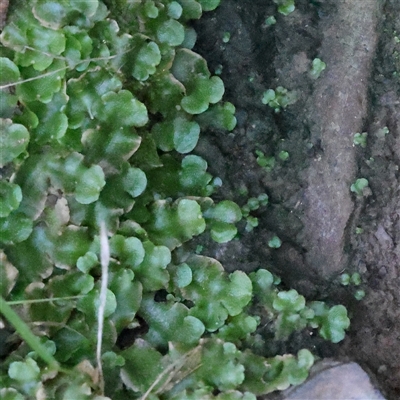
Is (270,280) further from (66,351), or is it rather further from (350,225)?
(66,351)

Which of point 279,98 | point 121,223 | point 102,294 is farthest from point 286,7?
point 102,294

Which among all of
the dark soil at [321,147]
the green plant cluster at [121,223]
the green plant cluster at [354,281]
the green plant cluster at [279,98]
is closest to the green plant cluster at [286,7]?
the dark soil at [321,147]

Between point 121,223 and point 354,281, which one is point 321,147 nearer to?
point 354,281

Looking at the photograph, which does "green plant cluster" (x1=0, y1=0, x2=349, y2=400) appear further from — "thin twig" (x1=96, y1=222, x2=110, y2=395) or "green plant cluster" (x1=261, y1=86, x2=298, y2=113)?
"green plant cluster" (x1=261, y1=86, x2=298, y2=113)

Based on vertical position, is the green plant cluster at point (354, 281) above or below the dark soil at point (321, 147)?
below

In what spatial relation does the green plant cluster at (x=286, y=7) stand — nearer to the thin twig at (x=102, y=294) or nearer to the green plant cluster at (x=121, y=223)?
the green plant cluster at (x=121, y=223)

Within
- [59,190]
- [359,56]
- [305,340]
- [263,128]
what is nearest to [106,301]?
[59,190]
